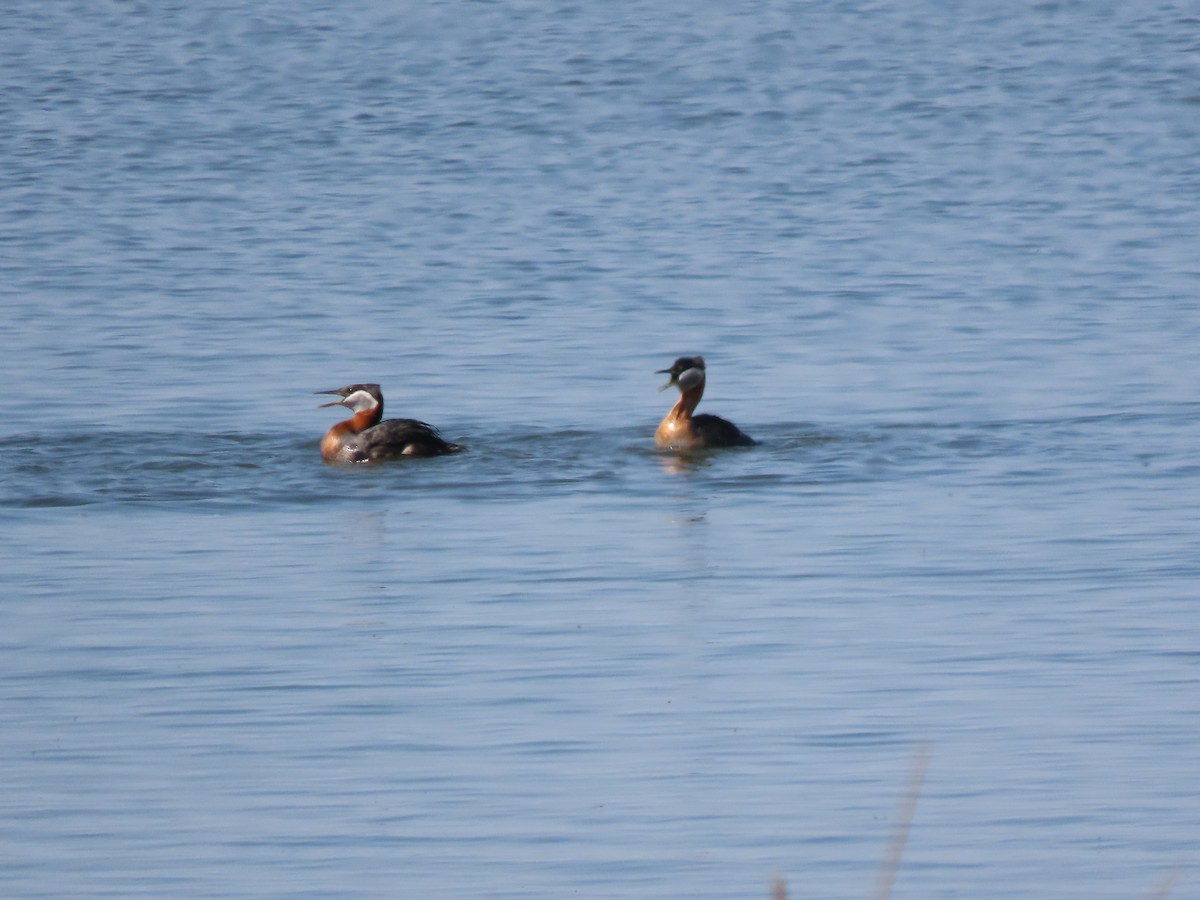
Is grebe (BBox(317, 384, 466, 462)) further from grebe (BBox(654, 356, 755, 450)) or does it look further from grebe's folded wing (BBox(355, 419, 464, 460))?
grebe (BBox(654, 356, 755, 450))

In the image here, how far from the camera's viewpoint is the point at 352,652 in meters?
9.91

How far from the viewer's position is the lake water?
25.5ft

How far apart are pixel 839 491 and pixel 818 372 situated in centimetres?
431

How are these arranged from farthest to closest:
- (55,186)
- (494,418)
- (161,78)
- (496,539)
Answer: (161,78) → (55,186) → (494,418) → (496,539)

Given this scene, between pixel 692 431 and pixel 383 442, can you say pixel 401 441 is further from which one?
pixel 692 431

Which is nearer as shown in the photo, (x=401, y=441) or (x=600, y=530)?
(x=600, y=530)

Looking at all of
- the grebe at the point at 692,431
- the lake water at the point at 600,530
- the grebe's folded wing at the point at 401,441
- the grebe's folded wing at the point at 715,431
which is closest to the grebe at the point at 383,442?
the grebe's folded wing at the point at 401,441

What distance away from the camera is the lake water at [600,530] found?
778 centimetres

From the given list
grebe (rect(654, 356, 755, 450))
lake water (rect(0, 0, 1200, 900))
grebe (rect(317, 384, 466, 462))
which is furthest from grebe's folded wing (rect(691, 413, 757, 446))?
grebe (rect(317, 384, 466, 462))

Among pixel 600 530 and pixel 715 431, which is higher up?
pixel 600 530

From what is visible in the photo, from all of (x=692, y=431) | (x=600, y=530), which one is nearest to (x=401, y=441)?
(x=692, y=431)

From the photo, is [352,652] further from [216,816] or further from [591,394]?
[591,394]

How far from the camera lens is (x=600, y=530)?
12.5 m

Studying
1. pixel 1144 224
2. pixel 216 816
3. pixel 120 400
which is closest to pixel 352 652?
pixel 216 816
